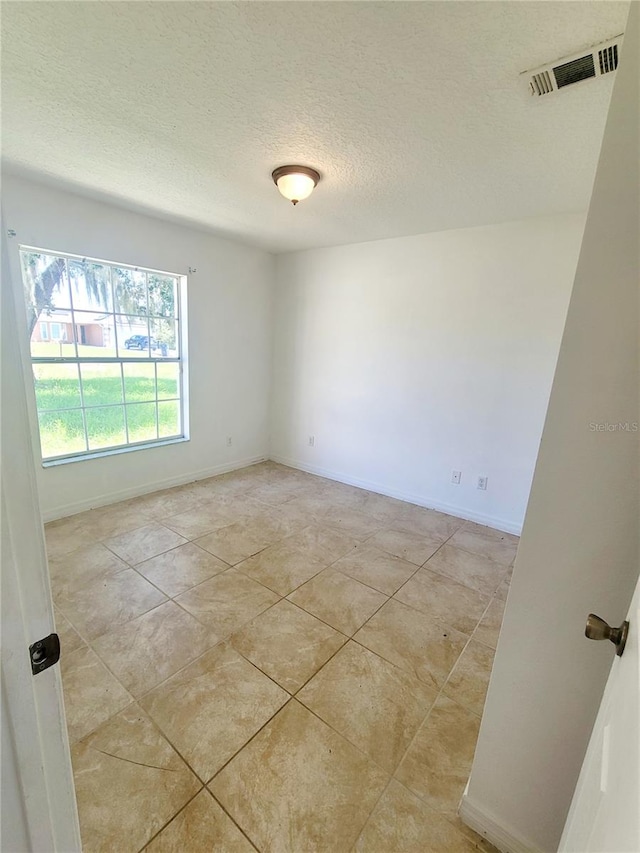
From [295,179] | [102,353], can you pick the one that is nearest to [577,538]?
[295,179]

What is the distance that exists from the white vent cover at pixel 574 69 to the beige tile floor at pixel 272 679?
98.9 inches

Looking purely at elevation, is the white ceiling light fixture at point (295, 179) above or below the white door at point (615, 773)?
above

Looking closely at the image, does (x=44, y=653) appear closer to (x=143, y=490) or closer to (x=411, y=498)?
(x=143, y=490)

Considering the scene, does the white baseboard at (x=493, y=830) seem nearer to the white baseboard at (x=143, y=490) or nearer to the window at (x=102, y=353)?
the white baseboard at (x=143, y=490)

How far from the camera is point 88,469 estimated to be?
309 centimetres

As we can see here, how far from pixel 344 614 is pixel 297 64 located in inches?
100

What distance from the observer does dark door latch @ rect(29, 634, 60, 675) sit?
578 mm

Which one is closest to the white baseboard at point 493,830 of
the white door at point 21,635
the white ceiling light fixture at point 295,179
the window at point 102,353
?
the white door at point 21,635

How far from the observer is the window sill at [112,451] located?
9.53 feet

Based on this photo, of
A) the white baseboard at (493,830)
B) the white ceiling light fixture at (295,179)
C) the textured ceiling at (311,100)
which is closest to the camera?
the white baseboard at (493,830)

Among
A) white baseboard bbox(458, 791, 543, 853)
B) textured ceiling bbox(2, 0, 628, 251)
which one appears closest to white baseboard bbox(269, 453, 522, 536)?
white baseboard bbox(458, 791, 543, 853)

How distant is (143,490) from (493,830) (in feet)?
11.0

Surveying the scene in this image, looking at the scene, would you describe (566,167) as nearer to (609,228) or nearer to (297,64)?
(297,64)

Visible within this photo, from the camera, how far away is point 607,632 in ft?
2.28
